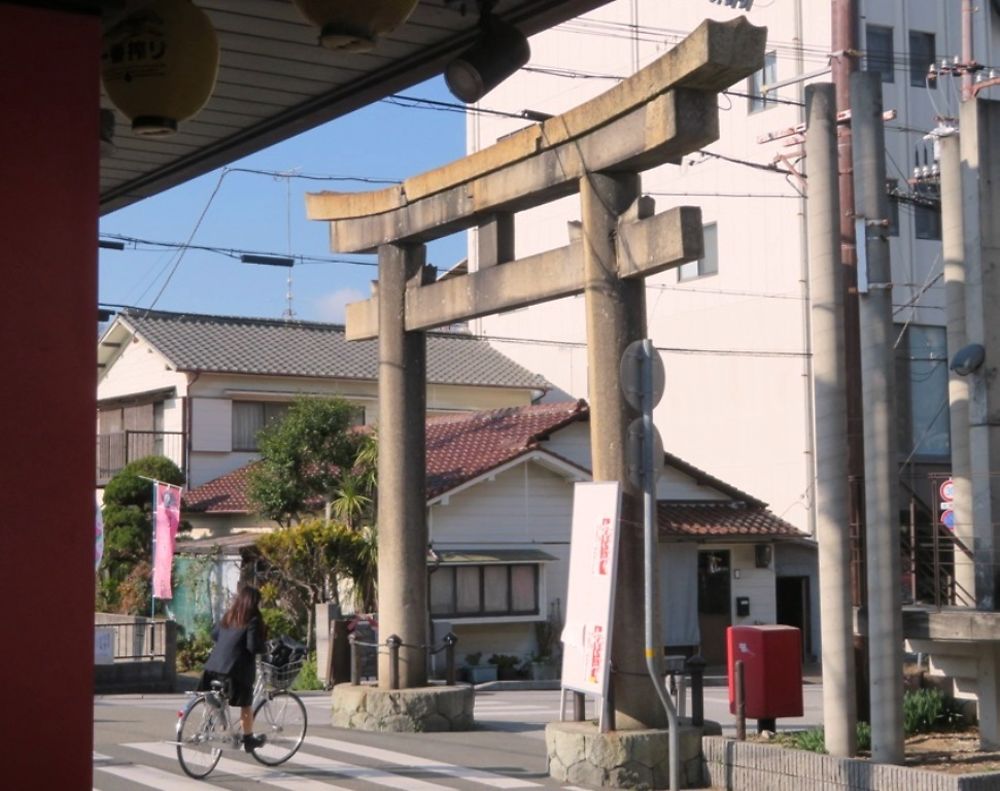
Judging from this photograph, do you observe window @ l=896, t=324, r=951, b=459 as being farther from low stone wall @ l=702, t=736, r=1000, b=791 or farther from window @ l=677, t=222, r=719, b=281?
low stone wall @ l=702, t=736, r=1000, b=791

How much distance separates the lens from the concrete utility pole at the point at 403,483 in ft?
54.2

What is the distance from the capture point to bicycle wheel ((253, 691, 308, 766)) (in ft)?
45.1

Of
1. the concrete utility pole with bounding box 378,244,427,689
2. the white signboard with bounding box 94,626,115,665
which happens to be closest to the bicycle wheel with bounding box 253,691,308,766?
the concrete utility pole with bounding box 378,244,427,689

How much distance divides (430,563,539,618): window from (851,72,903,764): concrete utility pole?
1946 cm

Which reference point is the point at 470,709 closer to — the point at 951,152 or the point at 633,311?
the point at 633,311

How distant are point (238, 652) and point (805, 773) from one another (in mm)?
5081

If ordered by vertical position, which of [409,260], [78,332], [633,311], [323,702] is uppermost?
[409,260]

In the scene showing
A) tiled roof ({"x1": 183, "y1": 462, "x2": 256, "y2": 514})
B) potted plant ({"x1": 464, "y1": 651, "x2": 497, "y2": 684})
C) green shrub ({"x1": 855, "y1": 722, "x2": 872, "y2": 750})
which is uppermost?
tiled roof ({"x1": 183, "y1": 462, "x2": 256, "y2": 514})

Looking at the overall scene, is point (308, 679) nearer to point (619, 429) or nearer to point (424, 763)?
point (424, 763)

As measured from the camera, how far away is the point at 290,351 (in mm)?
41219

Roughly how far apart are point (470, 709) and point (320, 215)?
6.18 m

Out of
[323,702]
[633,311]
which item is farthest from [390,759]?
[323,702]

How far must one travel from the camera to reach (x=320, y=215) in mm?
17734

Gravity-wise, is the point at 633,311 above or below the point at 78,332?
above
